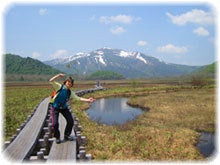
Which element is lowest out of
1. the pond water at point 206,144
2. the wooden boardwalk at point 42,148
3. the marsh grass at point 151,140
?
the pond water at point 206,144

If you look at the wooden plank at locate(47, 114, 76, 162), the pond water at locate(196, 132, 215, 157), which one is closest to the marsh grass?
the pond water at locate(196, 132, 215, 157)

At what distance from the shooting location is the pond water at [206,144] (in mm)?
16458

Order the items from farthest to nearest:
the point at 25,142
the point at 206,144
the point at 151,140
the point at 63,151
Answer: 1. the point at 206,144
2. the point at 151,140
3. the point at 25,142
4. the point at 63,151

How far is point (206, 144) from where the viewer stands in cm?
1795

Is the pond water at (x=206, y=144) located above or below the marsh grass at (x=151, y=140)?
below

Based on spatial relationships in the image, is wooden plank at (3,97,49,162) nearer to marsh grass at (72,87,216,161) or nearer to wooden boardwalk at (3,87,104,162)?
wooden boardwalk at (3,87,104,162)

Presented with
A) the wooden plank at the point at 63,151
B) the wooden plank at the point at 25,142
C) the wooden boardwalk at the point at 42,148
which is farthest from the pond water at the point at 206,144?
the wooden plank at the point at 25,142

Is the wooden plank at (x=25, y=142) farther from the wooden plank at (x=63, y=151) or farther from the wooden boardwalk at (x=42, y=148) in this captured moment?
the wooden plank at (x=63, y=151)

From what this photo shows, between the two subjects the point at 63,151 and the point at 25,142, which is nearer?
the point at 63,151

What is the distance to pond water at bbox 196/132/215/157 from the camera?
1646cm

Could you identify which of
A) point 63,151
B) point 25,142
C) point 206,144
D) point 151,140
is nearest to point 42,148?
point 25,142

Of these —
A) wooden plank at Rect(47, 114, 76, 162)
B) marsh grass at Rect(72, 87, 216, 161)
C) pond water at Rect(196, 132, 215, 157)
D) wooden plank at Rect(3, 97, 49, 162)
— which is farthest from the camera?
pond water at Rect(196, 132, 215, 157)

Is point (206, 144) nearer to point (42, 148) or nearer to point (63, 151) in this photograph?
point (42, 148)

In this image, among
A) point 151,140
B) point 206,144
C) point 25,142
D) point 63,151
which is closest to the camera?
point 63,151
